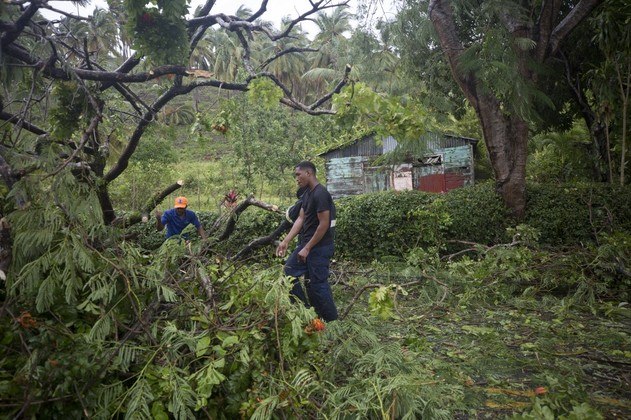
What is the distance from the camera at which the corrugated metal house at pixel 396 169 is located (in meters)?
20.1

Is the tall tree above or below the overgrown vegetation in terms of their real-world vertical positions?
above

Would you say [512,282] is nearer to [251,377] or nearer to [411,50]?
[251,377]

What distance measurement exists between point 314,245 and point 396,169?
16149 mm

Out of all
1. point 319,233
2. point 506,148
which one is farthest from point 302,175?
point 506,148

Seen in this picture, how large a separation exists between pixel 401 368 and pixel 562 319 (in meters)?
3.71

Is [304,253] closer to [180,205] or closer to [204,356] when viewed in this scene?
[204,356]

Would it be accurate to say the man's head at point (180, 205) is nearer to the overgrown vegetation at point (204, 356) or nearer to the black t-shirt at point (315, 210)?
the black t-shirt at point (315, 210)

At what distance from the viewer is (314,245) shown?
476 cm

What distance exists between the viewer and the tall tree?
8.24 meters

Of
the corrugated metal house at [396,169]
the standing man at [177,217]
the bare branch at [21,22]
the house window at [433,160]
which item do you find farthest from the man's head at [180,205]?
the house window at [433,160]

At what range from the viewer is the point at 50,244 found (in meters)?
2.75

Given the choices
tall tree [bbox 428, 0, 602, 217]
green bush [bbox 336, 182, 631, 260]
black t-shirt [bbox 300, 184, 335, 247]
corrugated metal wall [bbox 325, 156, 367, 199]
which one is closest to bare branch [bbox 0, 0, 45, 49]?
black t-shirt [bbox 300, 184, 335, 247]

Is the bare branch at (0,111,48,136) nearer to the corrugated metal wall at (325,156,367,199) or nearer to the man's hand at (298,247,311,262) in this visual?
the man's hand at (298,247,311,262)

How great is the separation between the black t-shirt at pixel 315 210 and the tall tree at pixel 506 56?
465 centimetres
